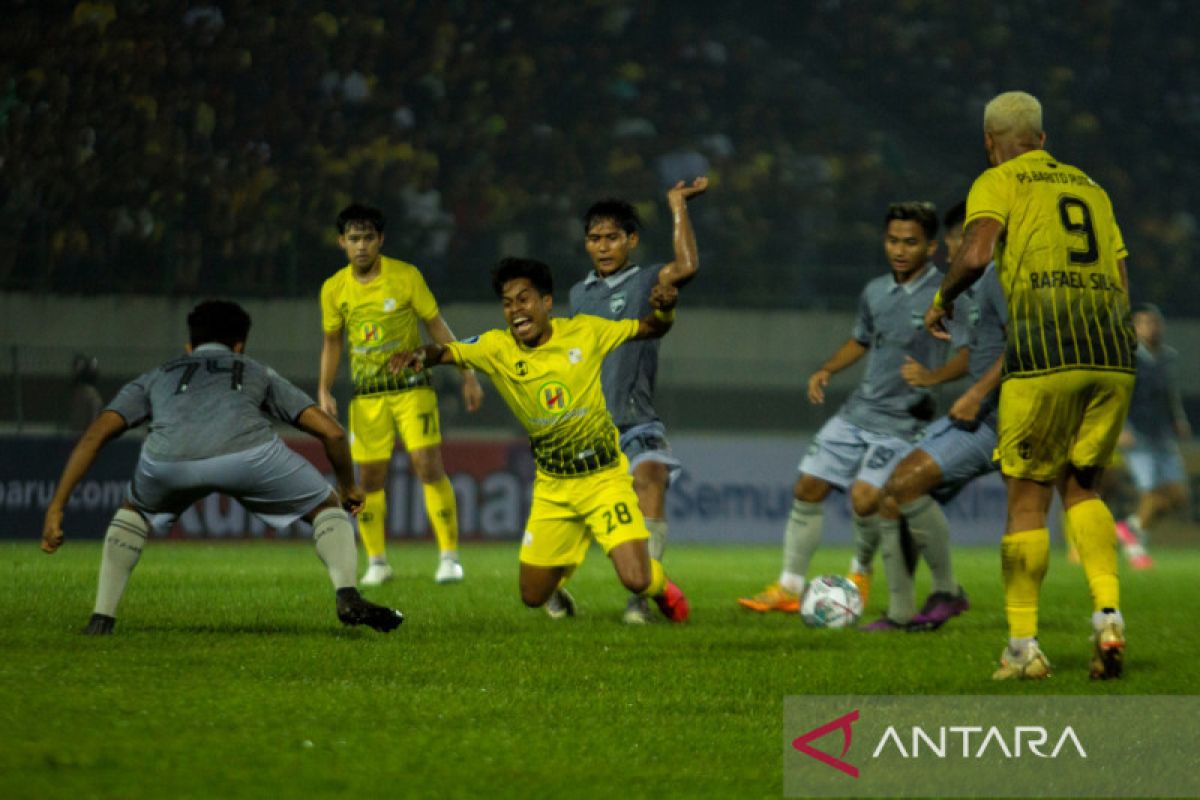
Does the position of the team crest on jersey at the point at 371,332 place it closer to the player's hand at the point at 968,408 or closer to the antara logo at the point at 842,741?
the player's hand at the point at 968,408

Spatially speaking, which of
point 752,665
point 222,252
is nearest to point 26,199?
point 222,252

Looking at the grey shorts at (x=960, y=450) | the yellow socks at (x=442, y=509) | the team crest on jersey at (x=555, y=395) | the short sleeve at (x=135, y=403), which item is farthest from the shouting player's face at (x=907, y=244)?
the short sleeve at (x=135, y=403)

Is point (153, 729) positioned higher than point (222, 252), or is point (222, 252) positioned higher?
point (222, 252)

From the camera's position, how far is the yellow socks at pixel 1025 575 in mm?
5965

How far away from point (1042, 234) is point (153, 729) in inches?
133

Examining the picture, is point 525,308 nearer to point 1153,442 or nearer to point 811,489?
point 811,489

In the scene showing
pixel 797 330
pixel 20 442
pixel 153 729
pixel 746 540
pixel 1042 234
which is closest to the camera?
pixel 153 729

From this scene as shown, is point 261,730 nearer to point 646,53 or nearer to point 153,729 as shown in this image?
point 153,729

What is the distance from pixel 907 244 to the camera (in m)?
8.24

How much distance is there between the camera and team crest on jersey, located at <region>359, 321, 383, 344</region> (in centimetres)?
991

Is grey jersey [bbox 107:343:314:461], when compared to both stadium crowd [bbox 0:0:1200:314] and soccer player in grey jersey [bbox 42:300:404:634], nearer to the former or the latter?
soccer player in grey jersey [bbox 42:300:404:634]

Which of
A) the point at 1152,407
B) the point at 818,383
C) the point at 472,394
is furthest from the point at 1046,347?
the point at 1152,407

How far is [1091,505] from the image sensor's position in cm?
607

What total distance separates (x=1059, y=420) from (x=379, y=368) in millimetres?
5092
